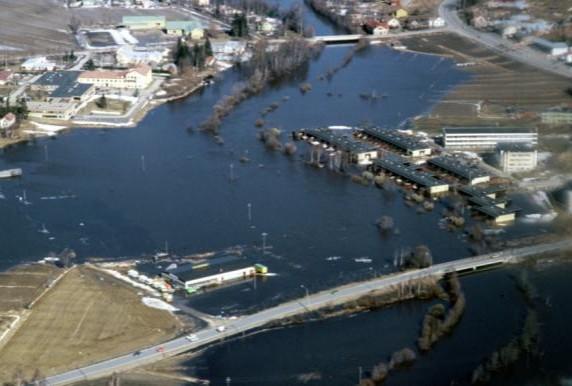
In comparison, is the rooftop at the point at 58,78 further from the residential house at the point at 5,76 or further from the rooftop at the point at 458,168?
the rooftop at the point at 458,168

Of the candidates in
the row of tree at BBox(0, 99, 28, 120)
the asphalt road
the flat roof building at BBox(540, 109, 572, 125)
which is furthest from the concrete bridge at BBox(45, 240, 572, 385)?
the asphalt road

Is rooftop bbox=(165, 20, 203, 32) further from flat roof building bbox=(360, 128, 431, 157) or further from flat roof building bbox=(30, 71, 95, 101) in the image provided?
flat roof building bbox=(360, 128, 431, 157)

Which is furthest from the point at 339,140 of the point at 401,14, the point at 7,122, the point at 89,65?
the point at 401,14

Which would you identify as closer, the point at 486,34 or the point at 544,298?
the point at 544,298

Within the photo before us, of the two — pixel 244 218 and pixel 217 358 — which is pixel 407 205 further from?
pixel 217 358

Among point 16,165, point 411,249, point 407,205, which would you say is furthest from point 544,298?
point 16,165
